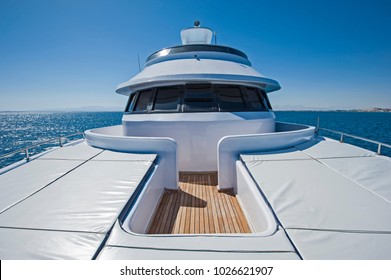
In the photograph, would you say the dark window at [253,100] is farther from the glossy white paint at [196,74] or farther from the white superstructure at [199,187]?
the glossy white paint at [196,74]

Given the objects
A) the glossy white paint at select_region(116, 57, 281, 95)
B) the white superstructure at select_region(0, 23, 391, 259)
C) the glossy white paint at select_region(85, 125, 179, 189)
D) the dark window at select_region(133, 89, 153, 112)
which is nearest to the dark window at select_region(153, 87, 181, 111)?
the white superstructure at select_region(0, 23, 391, 259)

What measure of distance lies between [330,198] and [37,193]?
195 inches

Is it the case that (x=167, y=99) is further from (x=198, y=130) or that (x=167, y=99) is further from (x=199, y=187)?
(x=199, y=187)

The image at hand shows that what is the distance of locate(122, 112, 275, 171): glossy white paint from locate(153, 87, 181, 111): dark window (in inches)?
13.7

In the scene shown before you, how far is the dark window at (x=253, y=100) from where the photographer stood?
713 centimetres

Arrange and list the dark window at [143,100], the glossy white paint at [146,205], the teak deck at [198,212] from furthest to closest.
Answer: the dark window at [143,100]
the teak deck at [198,212]
the glossy white paint at [146,205]

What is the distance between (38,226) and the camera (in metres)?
2.45

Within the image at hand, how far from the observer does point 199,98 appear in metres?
6.70

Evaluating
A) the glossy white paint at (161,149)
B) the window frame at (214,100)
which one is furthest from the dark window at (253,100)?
the glossy white paint at (161,149)

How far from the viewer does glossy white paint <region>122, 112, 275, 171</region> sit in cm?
631

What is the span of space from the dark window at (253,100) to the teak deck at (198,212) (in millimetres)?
3335

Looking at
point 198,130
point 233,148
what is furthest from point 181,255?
point 198,130

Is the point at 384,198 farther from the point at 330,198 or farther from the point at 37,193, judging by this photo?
the point at 37,193
